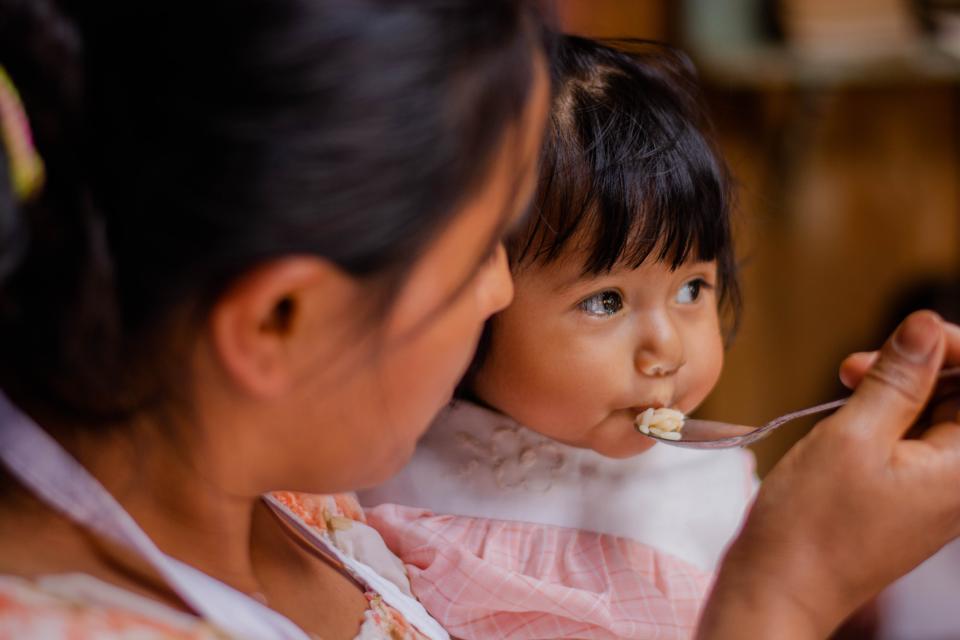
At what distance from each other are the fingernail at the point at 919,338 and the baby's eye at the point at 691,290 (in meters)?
0.25

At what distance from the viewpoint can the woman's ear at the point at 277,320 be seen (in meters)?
0.57

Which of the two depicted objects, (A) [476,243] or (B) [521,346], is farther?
(B) [521,346]

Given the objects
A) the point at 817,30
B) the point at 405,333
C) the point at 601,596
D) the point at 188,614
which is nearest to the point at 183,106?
the point at 405,333

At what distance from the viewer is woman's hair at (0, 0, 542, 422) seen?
1.76 feet

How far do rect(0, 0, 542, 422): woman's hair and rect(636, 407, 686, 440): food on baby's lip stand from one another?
0.41 m

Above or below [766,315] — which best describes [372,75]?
above

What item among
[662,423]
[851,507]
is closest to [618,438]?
[662,423]

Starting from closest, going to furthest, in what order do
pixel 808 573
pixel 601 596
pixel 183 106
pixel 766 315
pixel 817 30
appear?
1. pixel 183 106
2. pixel 808 573
3. pixel 601 596
4. pixel 817 30
5. pixel 766 315

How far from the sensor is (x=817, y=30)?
7.55 feet

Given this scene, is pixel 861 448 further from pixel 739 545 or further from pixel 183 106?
pixel 183 106

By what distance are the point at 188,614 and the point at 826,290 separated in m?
2.46

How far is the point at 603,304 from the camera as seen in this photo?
3.05ft

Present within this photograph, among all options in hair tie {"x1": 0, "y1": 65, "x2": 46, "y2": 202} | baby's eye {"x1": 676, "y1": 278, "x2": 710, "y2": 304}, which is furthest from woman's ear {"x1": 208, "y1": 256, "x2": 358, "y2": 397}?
baby's eye {"x1": 676, "y1": 278, "x2": 710, "y2": 304}

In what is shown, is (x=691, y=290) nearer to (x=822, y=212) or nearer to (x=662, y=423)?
(x=662, y=423)
